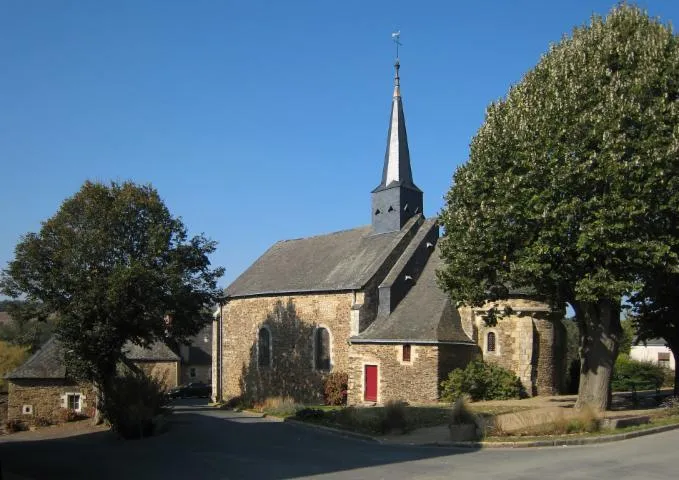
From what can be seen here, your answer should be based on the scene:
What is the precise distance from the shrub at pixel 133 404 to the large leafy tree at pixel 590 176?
11633 mm

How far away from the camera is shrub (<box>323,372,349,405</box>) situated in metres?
32.1

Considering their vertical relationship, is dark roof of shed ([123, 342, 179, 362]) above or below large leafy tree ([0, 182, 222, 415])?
below

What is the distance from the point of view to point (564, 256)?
1912 centimetres

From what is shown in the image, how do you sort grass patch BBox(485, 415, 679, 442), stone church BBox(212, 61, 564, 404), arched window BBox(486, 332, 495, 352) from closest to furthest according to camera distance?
1. grass patch BBox(485, 415, 679, 442)
2. stone church BBox(212, 61, 564, 404)
3. arched window BBox(486, 332, 495, 352)

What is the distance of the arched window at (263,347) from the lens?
37812mm

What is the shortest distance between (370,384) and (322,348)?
4.67 m

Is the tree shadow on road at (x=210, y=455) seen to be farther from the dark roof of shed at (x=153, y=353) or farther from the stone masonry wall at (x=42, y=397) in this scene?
the dark roof of shed at (x=153, y=353)

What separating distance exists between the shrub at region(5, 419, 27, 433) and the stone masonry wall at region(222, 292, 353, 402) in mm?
12548

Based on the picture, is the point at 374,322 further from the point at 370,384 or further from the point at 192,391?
the point at 192,391

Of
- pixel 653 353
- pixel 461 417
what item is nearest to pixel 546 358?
pixel 461 417

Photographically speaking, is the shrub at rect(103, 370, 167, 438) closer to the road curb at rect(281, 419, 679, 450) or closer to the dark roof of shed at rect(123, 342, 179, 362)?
the road curb at rect(281, 419, 679, 450)

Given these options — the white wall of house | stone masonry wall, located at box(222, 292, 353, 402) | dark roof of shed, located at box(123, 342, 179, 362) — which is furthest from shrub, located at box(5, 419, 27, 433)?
the white wall of house

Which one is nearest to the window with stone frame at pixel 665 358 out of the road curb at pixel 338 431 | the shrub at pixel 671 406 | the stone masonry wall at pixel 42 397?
the shrub at pixel 671 406

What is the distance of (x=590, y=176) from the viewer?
1784 centimetres
